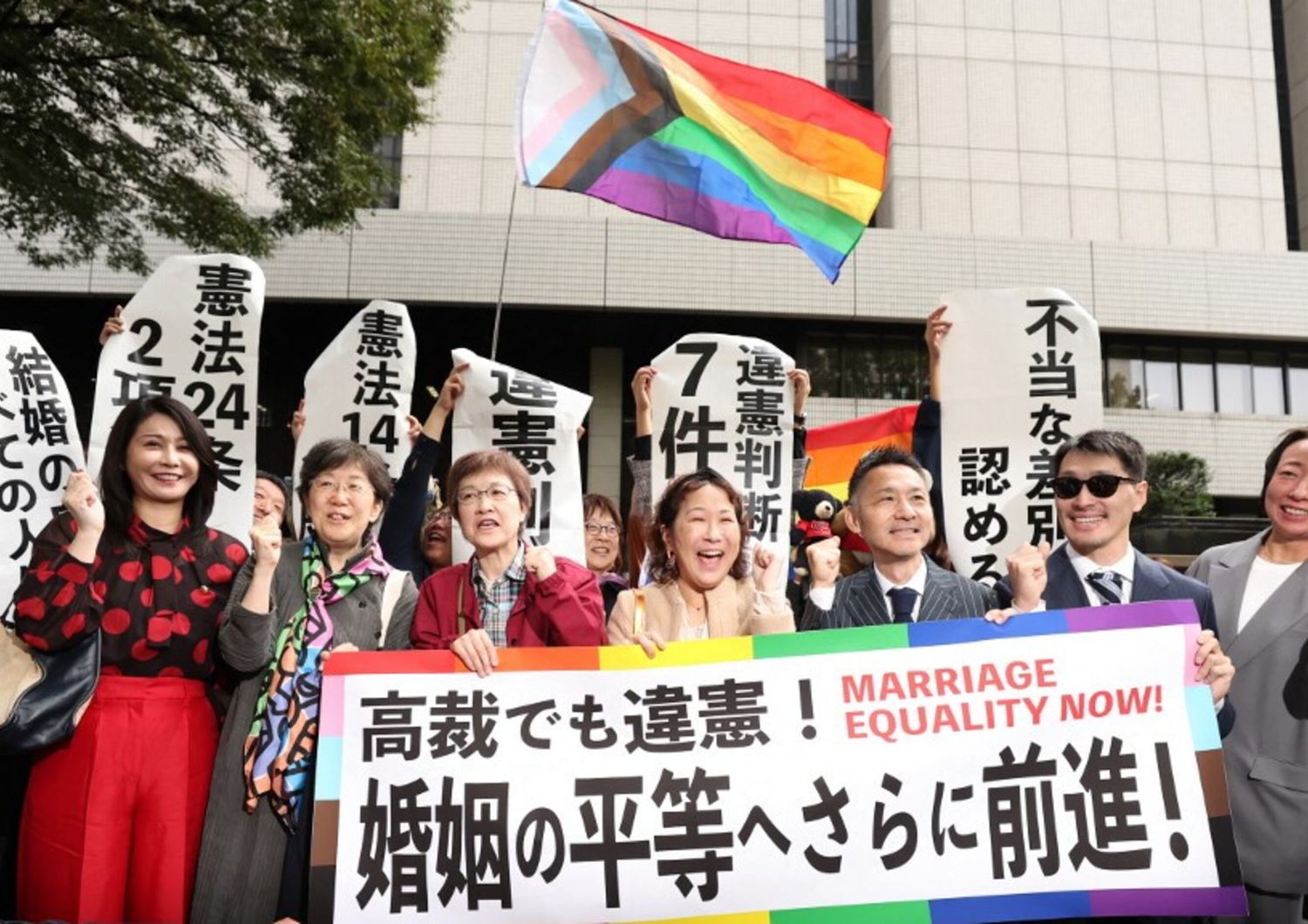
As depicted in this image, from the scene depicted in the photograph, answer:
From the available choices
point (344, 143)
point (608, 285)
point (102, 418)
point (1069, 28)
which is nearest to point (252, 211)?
point (608, 285)

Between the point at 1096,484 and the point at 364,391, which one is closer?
the point at 1096,484

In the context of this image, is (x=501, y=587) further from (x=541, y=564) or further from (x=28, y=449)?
(x=28, y=449)

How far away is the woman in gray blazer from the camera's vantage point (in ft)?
9.68

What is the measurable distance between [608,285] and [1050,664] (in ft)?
56.9

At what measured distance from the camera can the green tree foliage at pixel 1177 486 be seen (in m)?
19.4

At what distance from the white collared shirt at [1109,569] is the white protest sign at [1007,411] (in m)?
1.93

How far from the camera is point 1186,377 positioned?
22.6m

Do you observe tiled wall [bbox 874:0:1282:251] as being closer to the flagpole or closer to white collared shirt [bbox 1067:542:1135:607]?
the flagpole

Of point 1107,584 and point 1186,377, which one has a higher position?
point 1186,377

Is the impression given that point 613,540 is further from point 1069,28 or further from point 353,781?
point 1069,28

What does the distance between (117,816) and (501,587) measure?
1236mm

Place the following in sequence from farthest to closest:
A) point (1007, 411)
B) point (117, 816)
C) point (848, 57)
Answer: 1. point (848, 57)
2. point (1007, 411)
3. point (117, 816)

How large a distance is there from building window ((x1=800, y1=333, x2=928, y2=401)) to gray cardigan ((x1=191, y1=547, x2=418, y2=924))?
1917 cm

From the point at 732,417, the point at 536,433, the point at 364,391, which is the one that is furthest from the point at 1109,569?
the point at 364,391
